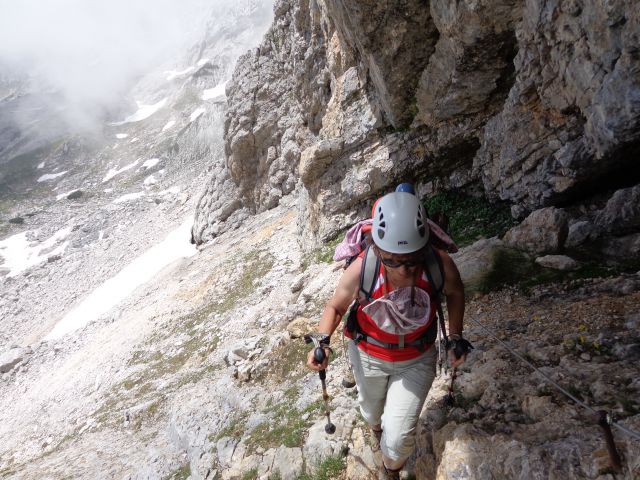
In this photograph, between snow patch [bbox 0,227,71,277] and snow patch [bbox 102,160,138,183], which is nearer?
snow patch [bbox 0,227,71,277]

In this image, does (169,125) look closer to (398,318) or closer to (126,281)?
(126,281)

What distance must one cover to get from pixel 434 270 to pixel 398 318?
1.87 feet

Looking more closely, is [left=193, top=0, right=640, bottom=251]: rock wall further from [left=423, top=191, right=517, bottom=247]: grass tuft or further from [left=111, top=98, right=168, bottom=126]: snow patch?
[left=111, top=98, right=168, bottom=126]: snow patch

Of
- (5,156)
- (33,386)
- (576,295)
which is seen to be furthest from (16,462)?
(5,156)

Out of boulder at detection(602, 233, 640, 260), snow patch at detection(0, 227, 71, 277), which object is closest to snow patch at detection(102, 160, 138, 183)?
snow patch at detection(0, 227, 71, 277)

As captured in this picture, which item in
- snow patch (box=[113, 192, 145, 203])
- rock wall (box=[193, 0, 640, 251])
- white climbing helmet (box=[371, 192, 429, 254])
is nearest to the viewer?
white climbing helmet (box=[371, 192, 429, 254])

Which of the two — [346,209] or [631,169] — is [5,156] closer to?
[346,209]

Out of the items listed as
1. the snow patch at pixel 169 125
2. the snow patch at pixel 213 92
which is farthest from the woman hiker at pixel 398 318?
the snow patch at pixel 213 92

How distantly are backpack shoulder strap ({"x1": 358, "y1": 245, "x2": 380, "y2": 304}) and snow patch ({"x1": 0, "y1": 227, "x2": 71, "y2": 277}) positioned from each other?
67.5m

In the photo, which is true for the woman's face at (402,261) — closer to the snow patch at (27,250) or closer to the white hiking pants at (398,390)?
the white hiking pants at (398,390)

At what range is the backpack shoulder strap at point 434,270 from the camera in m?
3.76

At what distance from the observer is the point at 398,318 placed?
3744 mm

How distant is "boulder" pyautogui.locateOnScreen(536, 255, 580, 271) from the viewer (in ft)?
23.7

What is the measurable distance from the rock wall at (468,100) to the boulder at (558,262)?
2051 mm
